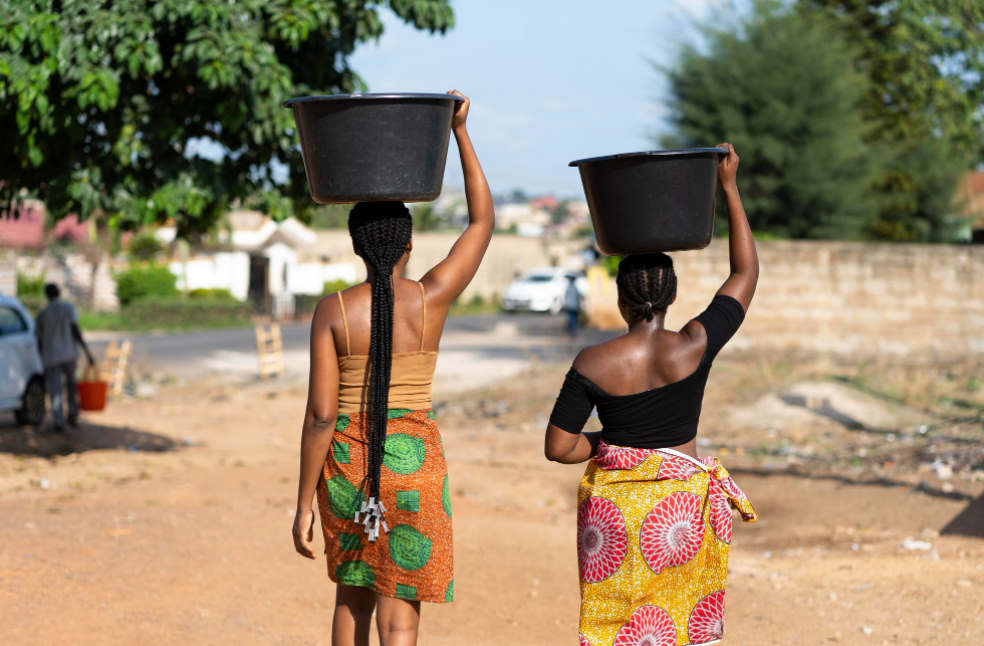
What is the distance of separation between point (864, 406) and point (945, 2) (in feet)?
33.8

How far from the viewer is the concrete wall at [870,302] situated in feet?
53.9

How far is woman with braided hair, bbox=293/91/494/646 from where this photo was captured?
3.41 metres

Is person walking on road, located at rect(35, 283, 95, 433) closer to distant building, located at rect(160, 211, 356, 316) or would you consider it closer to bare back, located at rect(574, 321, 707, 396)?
bare back, located at rect(574, 321, 707, 396)

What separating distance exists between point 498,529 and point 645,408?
177 inches

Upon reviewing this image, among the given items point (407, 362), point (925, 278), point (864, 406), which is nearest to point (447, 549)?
point (407, 362)

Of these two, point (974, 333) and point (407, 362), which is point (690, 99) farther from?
point (407, 362)

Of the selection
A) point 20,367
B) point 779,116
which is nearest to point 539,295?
point 779,116

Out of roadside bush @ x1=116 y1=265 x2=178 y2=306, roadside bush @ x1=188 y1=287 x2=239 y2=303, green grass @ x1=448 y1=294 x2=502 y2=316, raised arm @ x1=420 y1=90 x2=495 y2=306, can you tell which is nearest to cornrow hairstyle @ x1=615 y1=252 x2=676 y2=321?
raised arm @ x1=420 y1=90 x2=495 y2=306

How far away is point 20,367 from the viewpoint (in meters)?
12.0

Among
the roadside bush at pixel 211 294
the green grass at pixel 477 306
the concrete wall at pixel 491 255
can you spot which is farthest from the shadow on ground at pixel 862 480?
the concrete wall at pixel 491 255

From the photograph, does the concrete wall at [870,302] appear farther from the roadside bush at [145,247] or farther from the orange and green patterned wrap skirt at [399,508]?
the roadside bush at [145,247]

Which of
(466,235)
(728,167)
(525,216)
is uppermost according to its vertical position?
(525,216)

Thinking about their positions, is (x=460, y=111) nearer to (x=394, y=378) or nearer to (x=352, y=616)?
(x=394, y=378)

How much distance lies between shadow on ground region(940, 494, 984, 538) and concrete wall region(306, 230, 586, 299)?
123ft
